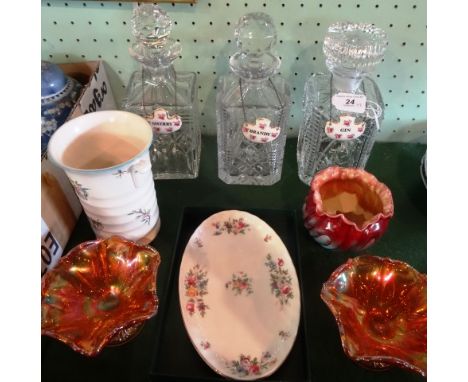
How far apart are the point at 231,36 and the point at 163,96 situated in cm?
16

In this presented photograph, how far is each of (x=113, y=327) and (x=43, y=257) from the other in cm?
17

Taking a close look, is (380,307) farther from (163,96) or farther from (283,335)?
(163,96)

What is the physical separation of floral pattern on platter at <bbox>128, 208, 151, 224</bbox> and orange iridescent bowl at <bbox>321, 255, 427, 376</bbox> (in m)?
0.29

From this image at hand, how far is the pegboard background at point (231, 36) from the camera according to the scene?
632mm

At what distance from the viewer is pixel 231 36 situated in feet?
2.20

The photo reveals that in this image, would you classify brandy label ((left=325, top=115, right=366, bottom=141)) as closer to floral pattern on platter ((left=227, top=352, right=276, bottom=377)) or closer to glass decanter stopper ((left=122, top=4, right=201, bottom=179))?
glass decanter stopper ((left=122, top=4, right=201, bottom=179))

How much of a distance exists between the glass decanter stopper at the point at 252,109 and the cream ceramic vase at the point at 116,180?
0.17m

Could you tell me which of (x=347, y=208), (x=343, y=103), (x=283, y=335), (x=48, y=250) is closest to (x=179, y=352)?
(x=283, y=335)

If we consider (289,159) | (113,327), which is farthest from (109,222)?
(289,159)

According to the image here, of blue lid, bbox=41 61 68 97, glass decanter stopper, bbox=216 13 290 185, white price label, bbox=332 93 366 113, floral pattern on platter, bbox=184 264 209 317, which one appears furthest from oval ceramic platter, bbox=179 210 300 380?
blue lid, bbox=41 61 68 97

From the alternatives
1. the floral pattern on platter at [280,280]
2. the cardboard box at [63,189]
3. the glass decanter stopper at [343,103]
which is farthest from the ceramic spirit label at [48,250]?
the glass decanter stopper at [343,103]

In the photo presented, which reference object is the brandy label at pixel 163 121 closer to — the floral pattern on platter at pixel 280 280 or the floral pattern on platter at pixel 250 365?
the floral pattern on platter at pixel 280 280

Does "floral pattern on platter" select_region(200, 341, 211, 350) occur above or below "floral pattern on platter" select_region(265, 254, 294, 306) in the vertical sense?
below

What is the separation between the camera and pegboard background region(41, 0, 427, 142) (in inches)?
24.9
